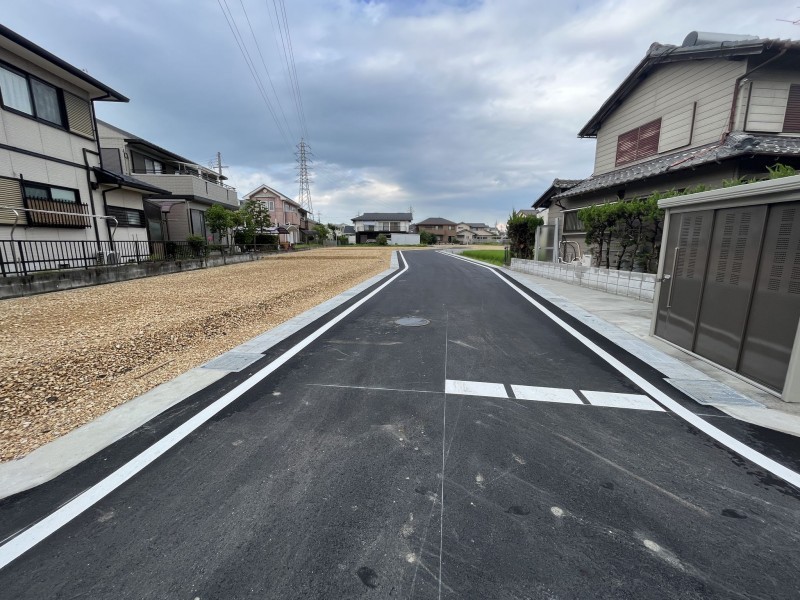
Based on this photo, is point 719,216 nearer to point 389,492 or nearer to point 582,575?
point 582,575

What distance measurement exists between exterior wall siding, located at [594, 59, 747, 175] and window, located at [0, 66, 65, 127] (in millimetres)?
20116

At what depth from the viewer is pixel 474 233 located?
105250 millimetres

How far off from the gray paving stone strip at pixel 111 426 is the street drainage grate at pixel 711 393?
505cm

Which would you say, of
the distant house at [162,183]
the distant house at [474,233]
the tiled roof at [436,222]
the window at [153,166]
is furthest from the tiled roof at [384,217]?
the window at [153,166]

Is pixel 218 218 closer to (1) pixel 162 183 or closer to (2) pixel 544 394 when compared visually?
(1) pixel 162 183

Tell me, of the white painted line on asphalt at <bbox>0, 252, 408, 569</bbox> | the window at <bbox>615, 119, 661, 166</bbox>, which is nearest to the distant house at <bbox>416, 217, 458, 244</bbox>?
the window at <bbox>615, 119, 661, 166</bbox>

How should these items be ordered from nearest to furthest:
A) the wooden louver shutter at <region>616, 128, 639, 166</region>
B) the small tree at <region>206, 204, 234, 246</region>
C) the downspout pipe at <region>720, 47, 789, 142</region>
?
the downspout pipe at <region>720, 47, 789, 142</region>
the wooden louver shutter at <region>616, 128, 639, 166</region>
the small tree at <region>206, 204, 234, 246</region>

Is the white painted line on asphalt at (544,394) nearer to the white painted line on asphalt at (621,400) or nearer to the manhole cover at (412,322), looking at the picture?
the white painted line on asphalt at (621,400)

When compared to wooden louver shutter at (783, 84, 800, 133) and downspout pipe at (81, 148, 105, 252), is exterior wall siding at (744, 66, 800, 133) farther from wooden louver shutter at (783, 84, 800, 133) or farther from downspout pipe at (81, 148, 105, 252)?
downspout pipe at (81, 148, 105, 252)

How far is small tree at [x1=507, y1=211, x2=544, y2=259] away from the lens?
1753cm

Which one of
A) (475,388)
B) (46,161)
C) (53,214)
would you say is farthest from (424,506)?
(46,161)

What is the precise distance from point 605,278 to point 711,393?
23.7 feet

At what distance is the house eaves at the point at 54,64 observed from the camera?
30.9 feet

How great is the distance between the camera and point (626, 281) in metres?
9.12
